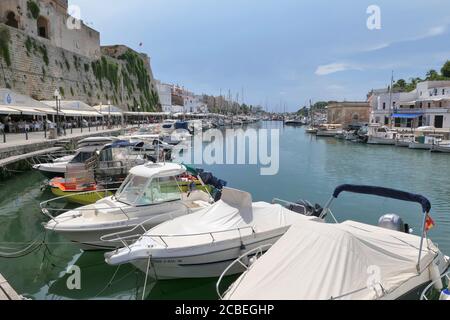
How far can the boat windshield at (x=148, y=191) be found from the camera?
9977mm

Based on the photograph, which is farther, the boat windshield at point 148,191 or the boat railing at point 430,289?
the boat windshield at point 148,191

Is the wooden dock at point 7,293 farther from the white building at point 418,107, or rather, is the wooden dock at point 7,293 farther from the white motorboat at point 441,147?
the white building at point 418,107

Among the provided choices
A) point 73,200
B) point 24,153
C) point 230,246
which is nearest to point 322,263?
point 230,246

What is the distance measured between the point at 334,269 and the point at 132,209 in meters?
6.13

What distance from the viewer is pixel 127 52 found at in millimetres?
71250

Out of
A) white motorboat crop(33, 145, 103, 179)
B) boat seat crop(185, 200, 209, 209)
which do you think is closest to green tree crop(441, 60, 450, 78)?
white motorboat crop(33, 145, 103, 179)

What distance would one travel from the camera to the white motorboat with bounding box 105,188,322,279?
7.60m

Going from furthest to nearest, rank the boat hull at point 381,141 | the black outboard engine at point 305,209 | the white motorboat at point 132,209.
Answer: the boat hull at point 381,141, the black outboard engine at point 305,209, the white motorboat at point 132,209

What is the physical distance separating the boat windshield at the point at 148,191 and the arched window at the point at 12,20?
3593cm

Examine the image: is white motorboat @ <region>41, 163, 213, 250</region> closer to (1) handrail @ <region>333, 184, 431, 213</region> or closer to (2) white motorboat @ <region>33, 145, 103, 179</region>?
(1) handrail @ <region>333, 184, 431, 213</region>

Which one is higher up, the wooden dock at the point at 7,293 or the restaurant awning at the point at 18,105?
the restaurant awning at the point at 18,105

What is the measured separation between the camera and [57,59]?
43.7 metres

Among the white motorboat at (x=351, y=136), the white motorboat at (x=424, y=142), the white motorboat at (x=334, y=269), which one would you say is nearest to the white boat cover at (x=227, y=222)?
the white motorboat at (x=334, y=269)
